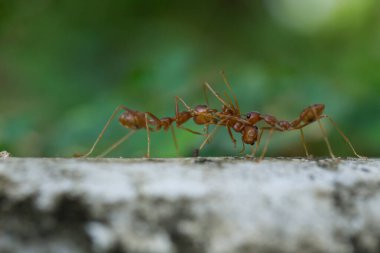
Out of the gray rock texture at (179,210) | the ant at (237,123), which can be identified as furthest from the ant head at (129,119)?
the gray rock texture at (179,210)

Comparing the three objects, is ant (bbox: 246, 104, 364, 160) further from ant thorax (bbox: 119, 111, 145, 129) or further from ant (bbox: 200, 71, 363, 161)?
ant thorax (bbox: 119, 111, 145, 129)

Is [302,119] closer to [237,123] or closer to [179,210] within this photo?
[237,123]

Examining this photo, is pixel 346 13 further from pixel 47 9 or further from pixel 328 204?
pixel 328 204

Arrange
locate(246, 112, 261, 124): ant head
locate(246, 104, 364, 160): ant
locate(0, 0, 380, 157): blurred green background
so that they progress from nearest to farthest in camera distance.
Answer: locate(246, 104, 364, 160): ant, locate(246, 112, 261, 124): ant head, locate(0, 0, 380, 157): blurred green background

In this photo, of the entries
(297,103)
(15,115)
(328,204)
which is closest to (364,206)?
(328,204)

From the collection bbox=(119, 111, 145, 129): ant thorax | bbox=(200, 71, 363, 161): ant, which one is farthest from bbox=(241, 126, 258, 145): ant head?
bbox=(119, 111, 145, 129): ant thorax

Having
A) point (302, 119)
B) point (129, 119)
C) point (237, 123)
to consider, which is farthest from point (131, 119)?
point (302, 119)
